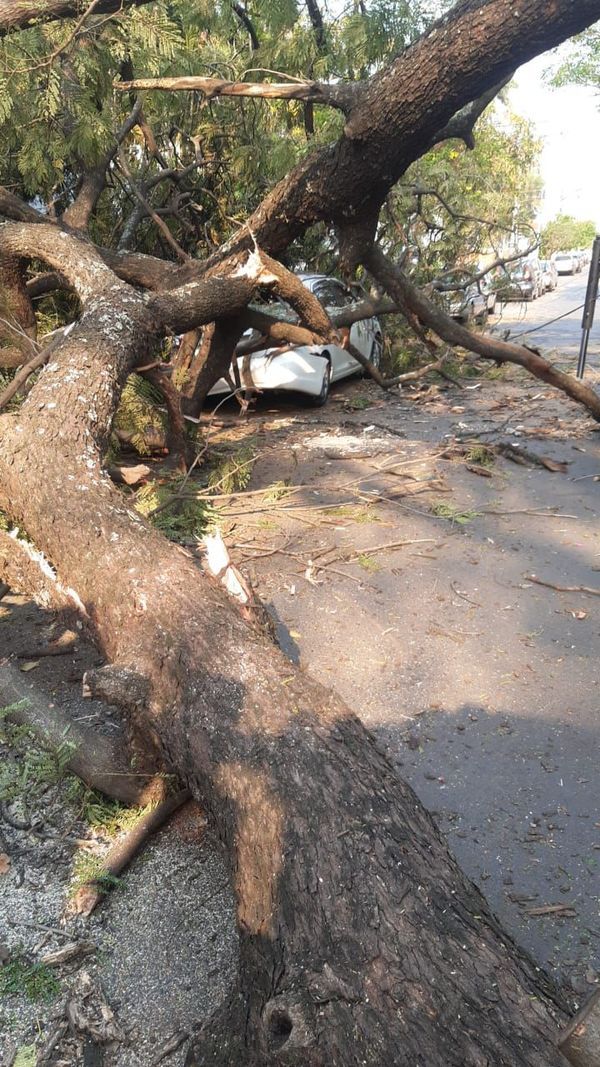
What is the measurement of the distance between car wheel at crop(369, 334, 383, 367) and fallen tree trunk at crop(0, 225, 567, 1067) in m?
8.58

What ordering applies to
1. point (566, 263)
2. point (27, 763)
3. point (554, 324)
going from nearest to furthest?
point (27, 763) < point (554, 324) < point (566, 263)

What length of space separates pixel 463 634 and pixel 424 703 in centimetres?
70

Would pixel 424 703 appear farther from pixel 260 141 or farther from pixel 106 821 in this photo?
pixel 260 141

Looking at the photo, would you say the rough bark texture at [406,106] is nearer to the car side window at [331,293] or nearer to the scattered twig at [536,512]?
the scattered twig at [536,512]

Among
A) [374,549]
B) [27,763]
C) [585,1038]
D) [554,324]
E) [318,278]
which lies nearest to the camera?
[585,1038]

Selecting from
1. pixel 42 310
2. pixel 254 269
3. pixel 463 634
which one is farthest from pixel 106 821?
pixel 42 310

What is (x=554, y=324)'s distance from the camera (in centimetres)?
1738

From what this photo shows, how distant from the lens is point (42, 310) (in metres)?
7.83

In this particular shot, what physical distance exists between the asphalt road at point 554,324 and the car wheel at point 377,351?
196cm

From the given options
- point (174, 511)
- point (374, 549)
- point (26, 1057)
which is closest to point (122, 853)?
point (26, 1057)

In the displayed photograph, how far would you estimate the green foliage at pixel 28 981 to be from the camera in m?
2.04

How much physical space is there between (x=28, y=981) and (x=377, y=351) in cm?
1041

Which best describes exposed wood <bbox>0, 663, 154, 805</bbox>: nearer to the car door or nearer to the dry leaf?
the dry leaf

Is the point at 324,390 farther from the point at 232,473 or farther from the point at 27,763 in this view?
the point at 27,763
